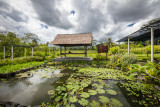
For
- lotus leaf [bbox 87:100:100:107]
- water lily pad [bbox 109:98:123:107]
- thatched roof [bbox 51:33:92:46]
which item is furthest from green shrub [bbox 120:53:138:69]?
lotus leaf [bbox 87:100:100:107]

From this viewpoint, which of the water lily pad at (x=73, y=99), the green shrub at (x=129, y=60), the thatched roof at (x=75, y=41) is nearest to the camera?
the water lily pad at (x=73, y=99)

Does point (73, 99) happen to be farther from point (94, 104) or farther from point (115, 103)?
point (115, 103)

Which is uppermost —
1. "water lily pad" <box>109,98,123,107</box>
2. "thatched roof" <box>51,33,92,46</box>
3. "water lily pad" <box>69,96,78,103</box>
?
"thatched roof" <box>51,33,92,46</box>

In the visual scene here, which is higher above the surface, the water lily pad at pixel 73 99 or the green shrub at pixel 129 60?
the green shrub at pixel 129 60

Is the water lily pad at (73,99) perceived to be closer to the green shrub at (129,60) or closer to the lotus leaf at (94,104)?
the lotus leaf at (94,104)

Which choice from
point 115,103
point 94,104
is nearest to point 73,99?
point 94,104

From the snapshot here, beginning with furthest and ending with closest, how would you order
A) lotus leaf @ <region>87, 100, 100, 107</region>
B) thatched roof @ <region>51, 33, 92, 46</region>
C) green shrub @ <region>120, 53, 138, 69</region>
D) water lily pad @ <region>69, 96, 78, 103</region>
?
thatched roof @ <region>51, 33, 92, 46</region>, green shrub @ <region>120, 53, 138, 69</region>, water lily pad @ <region>69, 96, 78, 103</region>, lotus leaf @ <region>87, 100, 100, 107</region>

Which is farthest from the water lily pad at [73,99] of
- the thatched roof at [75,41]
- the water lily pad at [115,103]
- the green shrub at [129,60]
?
the thatched roof at [75,41]

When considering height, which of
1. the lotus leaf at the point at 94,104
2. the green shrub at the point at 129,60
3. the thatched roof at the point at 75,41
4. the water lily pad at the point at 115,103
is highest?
the thatched roof at the point at 75,41

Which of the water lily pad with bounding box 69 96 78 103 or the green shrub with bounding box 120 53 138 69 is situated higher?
the green shrub with bounding box 120 53 138 69

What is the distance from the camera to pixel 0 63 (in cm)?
657

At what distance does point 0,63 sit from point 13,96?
6709 mm

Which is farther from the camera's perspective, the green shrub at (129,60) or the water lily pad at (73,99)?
the green shrub at (129,60)

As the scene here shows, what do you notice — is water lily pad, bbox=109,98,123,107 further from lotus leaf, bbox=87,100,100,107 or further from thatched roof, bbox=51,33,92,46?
thatched roof, bbox=51,33,92,46
